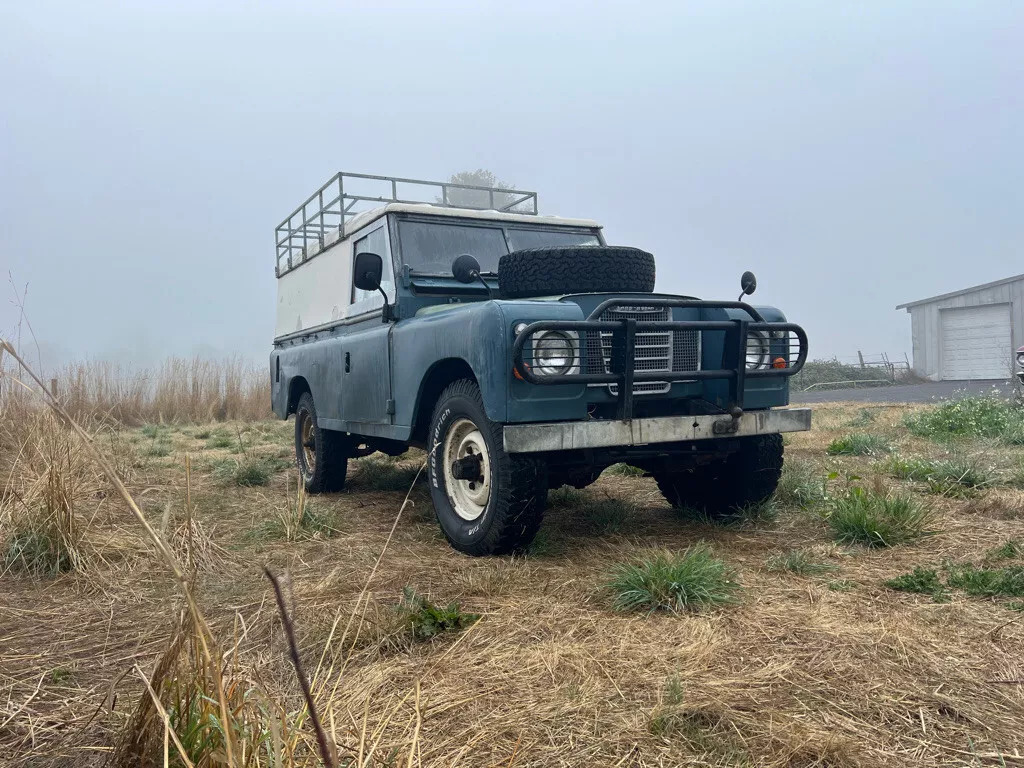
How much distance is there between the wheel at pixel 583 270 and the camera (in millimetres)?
4398

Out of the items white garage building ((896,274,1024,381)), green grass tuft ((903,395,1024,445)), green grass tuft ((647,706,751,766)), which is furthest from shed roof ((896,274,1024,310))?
green grass tuft ((647,706,751,766))

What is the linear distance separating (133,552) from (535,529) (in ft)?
6.84

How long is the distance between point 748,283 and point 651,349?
89 cm

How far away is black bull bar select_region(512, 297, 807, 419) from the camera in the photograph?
141 inches

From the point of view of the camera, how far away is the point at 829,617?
9.77 ft

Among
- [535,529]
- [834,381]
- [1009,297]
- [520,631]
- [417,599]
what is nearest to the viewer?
[520,631]

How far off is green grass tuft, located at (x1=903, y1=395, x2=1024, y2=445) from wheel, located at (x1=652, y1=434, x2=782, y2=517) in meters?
4.01

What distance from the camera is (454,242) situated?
18.2 feet

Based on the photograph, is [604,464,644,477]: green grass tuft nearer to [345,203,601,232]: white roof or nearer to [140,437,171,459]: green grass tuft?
[345,203,601,232]: white roof

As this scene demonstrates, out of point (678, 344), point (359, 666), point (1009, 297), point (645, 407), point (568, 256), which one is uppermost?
point (1009, 297)

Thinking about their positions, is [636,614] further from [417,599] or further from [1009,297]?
[1009,297]

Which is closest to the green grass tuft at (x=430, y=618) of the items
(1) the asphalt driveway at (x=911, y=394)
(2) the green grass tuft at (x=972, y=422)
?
(2) the green grass tuft at (x=972, y=422)

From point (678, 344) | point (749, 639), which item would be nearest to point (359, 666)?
point (749, 639)

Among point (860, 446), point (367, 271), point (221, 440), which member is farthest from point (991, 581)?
point (221, 440)
